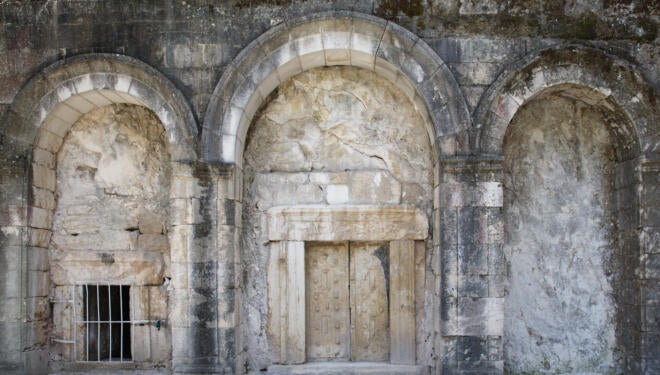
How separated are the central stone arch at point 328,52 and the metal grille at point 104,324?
2.11 metres

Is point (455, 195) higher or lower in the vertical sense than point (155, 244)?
higher

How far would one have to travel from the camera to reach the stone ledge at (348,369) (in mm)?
6016

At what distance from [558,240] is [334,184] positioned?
96.4 inches

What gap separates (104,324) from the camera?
6504 mm

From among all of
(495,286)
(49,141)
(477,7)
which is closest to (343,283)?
(495,286)

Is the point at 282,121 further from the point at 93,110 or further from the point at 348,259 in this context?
the point at 93,110

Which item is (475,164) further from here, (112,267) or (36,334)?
(36,334)

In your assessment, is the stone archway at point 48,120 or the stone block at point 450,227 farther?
the stone archway at point 48,120

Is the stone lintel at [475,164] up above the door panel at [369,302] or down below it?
above

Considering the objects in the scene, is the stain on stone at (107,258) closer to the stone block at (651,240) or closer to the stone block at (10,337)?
the stone block at (10,337)

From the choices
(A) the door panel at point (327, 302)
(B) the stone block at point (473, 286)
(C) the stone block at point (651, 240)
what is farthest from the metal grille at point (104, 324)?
(C) the stone block at point (651, 240)

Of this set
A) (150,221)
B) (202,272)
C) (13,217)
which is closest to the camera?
(202,272)

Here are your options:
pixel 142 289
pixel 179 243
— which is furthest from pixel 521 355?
pixel 142 289

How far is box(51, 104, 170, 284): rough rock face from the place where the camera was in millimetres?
6355
